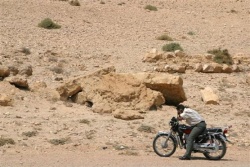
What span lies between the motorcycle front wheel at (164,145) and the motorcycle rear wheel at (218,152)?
2.65ft

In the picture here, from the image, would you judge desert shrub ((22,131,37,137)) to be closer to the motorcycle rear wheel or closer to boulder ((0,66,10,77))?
boulder ((0,66,10,77))

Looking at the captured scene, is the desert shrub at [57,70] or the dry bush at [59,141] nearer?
the dry bush at [59,141]

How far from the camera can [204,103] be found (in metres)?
18.5

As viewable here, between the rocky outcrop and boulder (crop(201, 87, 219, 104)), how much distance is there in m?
1.05

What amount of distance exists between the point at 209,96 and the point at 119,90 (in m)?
3.51

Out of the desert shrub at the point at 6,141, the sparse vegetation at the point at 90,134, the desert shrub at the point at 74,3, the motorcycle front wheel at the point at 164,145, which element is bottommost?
the desert shrub at the point at 6,141

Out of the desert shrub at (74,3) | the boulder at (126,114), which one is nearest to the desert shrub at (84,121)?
the boulder at (126,114)

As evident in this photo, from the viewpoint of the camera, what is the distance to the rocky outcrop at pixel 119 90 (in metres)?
16.7

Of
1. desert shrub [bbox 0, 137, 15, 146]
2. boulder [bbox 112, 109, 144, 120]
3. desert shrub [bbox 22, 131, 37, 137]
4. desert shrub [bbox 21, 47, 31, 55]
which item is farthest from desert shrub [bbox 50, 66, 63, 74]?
desert shrub [bbox 0, 137, 15, 146]

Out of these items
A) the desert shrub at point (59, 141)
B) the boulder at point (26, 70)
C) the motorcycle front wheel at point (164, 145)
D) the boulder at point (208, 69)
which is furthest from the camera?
the boulder at point (208, 69)

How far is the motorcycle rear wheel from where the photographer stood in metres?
12.6

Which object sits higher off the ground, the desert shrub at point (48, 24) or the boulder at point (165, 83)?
the desert shrub at point (48, 24)

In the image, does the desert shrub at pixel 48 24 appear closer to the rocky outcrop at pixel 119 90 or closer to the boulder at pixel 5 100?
the rocky outcrop at pixel 119 90

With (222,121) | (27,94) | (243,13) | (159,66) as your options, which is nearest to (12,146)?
(27,94)
